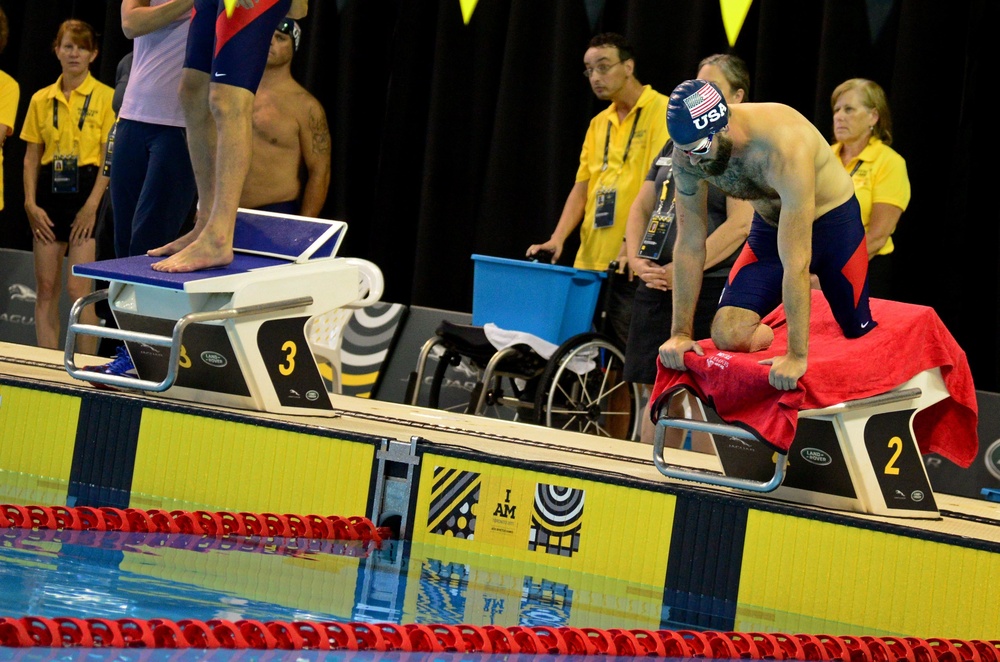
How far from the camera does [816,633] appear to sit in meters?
3.15

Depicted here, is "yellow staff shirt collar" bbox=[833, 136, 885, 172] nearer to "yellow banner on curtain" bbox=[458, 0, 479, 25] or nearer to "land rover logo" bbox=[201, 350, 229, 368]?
"land rover logo" bbox=[201, 350, 229, 368]

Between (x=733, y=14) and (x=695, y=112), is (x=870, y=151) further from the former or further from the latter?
(x=695, y=112)

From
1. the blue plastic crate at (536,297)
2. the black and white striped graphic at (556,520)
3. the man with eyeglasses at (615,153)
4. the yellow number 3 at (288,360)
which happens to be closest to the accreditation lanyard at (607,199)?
the man with eyeglasses at (615,153)

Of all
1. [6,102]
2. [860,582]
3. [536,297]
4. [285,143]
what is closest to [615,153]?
[536,297]

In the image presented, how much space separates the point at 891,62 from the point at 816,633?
3696mm

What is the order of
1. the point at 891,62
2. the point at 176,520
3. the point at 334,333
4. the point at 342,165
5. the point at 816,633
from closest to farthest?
1. the point at 816,633
2. the point at 176,520
3. the point at 334,333
4. the point at 891,62
5. the point at 342,165

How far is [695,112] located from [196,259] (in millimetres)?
1590

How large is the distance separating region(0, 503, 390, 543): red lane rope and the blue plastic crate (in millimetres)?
1940

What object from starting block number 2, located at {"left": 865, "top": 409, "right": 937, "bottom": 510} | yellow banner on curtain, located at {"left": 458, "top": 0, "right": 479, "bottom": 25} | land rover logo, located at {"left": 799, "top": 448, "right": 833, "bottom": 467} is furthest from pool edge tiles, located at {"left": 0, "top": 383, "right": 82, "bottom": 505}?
yellow banner on curtain, located at {"left": 458, "top": 0, "right": 479, "bottom": 25}

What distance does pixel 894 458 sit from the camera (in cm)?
361

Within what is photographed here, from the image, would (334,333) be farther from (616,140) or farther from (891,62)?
(891,62)

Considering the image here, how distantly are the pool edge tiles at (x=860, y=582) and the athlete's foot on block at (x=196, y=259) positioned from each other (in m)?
1.75

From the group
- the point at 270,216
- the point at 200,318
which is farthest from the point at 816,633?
the point at 270,216

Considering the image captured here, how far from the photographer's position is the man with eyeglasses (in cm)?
548
